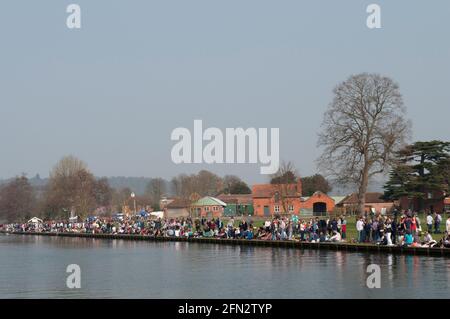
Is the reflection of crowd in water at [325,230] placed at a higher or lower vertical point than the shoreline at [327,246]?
higher

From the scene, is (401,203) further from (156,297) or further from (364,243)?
(156,297)

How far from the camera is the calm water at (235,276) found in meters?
28.3

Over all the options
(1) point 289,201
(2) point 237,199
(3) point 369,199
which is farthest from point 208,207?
(3) point 369,199

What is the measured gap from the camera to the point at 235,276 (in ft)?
112

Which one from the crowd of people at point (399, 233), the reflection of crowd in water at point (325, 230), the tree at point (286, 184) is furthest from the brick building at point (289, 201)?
the crowd of people at point (399, 233)

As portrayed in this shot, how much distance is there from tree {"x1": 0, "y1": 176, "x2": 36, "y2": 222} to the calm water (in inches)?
4846

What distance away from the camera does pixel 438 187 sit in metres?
85.6

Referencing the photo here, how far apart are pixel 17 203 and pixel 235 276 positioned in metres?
141

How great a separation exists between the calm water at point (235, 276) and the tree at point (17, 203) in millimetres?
123085

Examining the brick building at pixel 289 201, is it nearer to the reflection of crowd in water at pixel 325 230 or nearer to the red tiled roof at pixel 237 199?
the red tiled roof at pixel 237 199

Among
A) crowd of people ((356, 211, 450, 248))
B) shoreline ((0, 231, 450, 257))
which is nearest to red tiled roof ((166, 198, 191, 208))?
shoreline ((0, 231, 450, 257))

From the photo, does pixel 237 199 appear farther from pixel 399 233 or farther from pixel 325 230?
pixel 399 233

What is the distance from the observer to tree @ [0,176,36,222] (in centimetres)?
16738
